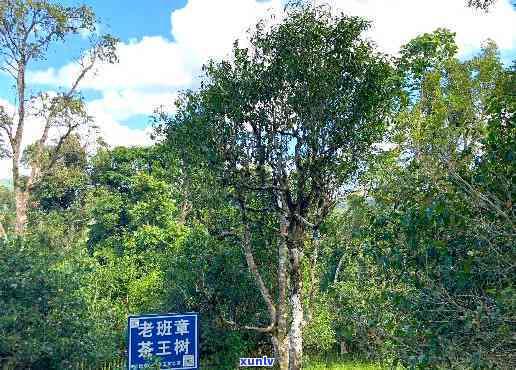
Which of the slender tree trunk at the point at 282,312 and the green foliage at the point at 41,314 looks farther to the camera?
the slender tree trunk at the point at 282,312

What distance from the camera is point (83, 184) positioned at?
1578 inches

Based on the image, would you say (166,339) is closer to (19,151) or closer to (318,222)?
(318,222)

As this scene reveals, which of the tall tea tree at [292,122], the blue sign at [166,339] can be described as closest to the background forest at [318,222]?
the tall tea tree at [292,122]

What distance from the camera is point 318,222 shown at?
551 inches

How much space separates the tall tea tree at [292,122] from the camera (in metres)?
13.2

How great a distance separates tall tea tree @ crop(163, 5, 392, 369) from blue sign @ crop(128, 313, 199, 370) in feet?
9.94

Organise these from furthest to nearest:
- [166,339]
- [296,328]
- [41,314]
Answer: [296,328] → [41,314] → [166,339]

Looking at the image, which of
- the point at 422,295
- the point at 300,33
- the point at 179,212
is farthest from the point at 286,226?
the point at 179,212

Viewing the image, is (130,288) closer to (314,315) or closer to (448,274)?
(314,315)

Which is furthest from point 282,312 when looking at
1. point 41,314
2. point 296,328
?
point 41,314

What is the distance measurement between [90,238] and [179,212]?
7.57 meters

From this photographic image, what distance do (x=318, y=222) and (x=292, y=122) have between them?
285 centimetres

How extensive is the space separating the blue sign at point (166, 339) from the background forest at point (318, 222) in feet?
7.79

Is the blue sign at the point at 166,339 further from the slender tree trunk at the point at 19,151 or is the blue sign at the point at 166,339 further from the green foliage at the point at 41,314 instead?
the slender tree trunk at the point at 19,151
